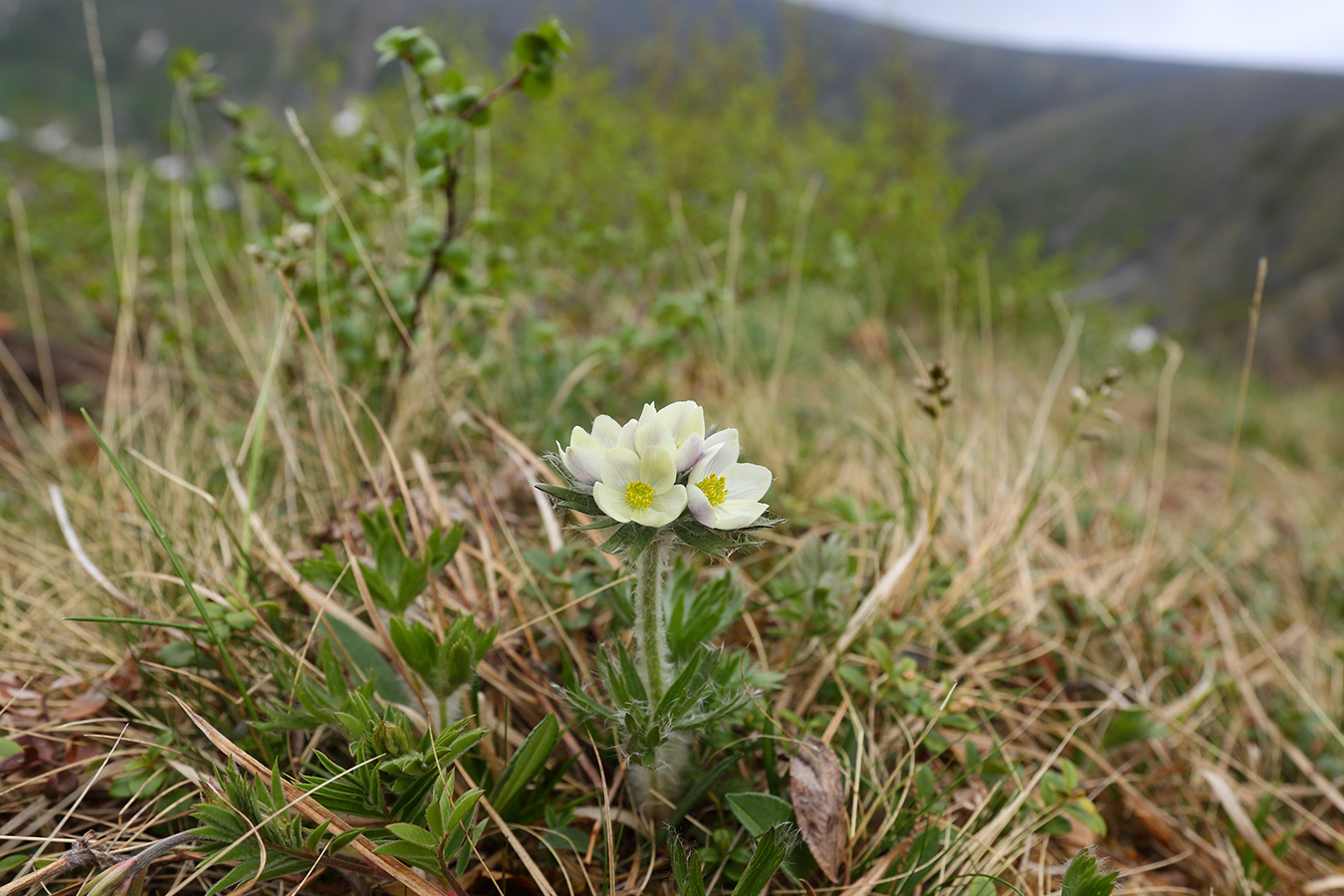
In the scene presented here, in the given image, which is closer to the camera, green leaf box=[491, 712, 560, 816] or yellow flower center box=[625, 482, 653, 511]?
yellow flower center box=[625, 482, 653, 511]

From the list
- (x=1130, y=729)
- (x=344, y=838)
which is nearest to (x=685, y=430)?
(x=344, y=838)

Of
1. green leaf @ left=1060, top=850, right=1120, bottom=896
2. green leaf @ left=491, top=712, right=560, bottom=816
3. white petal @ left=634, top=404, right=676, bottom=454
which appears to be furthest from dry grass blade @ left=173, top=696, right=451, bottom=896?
green leaf @ left=1060, top=850, right=1120, bottom=896

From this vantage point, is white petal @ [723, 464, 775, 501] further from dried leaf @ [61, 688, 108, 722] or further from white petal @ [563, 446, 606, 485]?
dried leaf @ [61, 688, 108, 722]

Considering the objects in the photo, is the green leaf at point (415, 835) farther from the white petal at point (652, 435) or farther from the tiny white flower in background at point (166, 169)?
the tiny white flower in background at point (166, 169)

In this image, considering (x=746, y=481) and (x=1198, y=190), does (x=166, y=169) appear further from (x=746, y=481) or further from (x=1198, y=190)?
(x=1198, y=190)

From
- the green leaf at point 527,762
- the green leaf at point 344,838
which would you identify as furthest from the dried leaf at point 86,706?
the green leaf at point 527,762

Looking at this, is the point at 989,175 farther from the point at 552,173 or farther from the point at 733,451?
the point at 733,451

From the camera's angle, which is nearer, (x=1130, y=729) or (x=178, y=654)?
(x=178, y=654)
